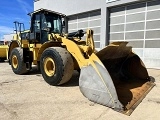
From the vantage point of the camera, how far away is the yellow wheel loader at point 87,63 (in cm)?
429

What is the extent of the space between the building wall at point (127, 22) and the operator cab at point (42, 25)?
573 cm

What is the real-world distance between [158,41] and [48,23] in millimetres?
6581

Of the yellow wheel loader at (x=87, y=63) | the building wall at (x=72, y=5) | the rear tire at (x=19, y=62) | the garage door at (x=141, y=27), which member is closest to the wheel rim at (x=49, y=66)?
the yellow wheel loader at (x=87, y=63)

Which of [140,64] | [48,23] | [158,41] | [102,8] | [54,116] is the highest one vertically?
[102,8]

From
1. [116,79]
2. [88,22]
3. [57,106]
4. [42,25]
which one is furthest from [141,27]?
[57,106]

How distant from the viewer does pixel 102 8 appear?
1322 centimetres

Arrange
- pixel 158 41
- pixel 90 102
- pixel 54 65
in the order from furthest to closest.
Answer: pixel 158 41 < pixel 54 65 < pixel 90 102

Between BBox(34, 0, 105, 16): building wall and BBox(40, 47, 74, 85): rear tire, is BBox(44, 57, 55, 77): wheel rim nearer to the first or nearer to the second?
BBox(40, 47, 74, 85): rear tire

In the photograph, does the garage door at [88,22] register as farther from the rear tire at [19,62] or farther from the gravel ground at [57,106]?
the gravel ground at [57,106]

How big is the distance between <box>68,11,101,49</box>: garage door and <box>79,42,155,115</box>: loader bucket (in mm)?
7776

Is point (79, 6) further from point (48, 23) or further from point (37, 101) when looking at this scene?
point (37, 101)

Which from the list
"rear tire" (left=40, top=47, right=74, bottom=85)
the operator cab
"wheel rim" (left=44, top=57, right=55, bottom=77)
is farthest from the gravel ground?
the operator cab

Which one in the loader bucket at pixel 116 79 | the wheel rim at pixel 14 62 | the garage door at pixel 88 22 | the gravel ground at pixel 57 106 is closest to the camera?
the gravel ground at pixel 57 106

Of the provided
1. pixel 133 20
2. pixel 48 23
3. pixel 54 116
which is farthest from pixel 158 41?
pixel 54 116
